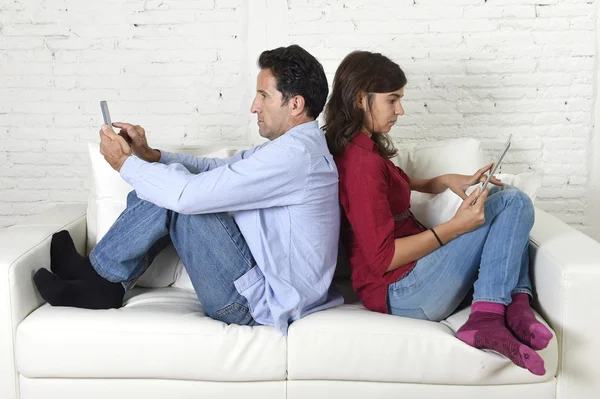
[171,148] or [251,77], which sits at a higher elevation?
[251,77]

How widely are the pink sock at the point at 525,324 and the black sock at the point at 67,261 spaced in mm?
1219

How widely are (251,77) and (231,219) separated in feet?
4.31

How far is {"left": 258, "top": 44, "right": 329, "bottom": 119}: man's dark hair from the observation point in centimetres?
227

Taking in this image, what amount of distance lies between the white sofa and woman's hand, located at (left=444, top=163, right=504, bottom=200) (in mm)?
348

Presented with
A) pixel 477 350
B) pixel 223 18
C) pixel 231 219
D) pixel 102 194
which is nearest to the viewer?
pixel 477 350

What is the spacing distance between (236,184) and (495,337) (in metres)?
0.80

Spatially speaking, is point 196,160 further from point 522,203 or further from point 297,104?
point 522,203

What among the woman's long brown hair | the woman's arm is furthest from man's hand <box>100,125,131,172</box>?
the woman's arm

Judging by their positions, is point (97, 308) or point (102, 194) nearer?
point (97, 308)

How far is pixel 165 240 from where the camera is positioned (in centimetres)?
241

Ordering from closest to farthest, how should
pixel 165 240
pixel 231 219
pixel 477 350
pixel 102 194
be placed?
pixel 477 350 → pixel 231 219 → pixel 165 240 → pixel 102 194

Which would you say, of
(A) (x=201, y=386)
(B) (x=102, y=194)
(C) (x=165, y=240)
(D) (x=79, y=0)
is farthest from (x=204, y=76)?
(A) (x=201, y=386)

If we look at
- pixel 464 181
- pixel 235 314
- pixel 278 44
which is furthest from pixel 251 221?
pixel 278 44

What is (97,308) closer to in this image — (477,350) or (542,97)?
(477,350)
